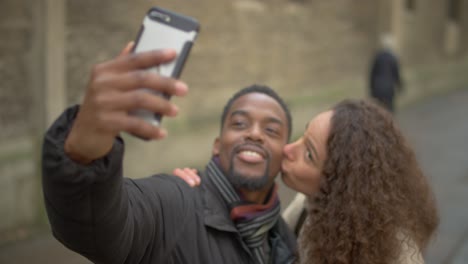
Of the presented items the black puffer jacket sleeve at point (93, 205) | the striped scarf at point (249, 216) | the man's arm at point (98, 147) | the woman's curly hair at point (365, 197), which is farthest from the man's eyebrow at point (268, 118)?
the man's arm at point (98, 147)

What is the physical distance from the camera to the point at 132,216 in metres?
1.62

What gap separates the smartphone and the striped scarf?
1.07m

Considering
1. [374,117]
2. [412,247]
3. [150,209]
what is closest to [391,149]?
[374,117]

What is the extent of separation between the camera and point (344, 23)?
12.3 metres

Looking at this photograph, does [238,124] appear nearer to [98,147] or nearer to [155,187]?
[155,187]

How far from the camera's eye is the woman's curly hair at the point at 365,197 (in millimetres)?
2090

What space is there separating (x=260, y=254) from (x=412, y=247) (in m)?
0.57

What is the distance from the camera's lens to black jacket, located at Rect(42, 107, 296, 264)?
1.30 metres

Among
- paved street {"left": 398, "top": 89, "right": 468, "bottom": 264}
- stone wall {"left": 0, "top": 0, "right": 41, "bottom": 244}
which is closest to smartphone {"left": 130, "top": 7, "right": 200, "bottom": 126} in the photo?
paved street {"left": 398, "top": 89, "right": 468, "bottom": 264}

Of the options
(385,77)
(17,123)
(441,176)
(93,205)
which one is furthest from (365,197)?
(385,77)

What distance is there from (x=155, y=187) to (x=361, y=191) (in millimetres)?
754

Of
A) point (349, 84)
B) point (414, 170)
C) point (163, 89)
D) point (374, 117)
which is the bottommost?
point (349, 84)

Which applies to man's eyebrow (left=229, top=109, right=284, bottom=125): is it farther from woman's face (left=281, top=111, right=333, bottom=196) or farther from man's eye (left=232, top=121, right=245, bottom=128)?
woman's face (left=281, top=111, right=333, bottom=196)

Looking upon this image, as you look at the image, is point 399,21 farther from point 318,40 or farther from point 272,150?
point 272,150
